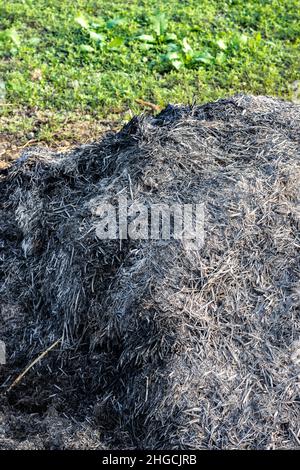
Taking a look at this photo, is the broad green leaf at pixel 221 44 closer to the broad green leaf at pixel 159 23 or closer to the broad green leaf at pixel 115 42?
the broad green leaf at pixel 159 23

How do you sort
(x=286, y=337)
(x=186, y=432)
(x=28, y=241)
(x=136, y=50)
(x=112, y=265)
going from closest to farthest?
(x=186, y=432), (x=286, y=337), (x=112, y=265), (x=28, y=241), (x=136, y=50)

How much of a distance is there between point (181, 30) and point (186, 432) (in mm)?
4948

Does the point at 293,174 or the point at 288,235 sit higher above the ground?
the point at 293,174

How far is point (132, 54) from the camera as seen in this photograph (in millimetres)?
6781

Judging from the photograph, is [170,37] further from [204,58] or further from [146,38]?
[204,58]

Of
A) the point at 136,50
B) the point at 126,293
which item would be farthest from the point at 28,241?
the point at 136,50

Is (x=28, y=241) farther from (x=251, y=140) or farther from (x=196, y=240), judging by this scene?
(x=251, y=140)

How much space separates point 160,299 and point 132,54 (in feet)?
12.8

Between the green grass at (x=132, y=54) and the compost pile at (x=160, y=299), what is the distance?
189 cm

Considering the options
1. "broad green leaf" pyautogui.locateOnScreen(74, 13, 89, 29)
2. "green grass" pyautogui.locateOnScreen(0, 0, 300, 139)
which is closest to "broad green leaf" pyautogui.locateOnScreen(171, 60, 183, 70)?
"green grass" pyautogui.locateOnScreen(0, 0, 300, 139)

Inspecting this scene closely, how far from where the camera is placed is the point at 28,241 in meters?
4.09

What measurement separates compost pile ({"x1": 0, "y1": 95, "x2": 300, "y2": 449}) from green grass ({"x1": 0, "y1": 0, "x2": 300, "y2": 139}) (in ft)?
6.22

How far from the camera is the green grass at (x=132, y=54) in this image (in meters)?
6.20

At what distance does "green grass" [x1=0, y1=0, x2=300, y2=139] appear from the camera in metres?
6.20
